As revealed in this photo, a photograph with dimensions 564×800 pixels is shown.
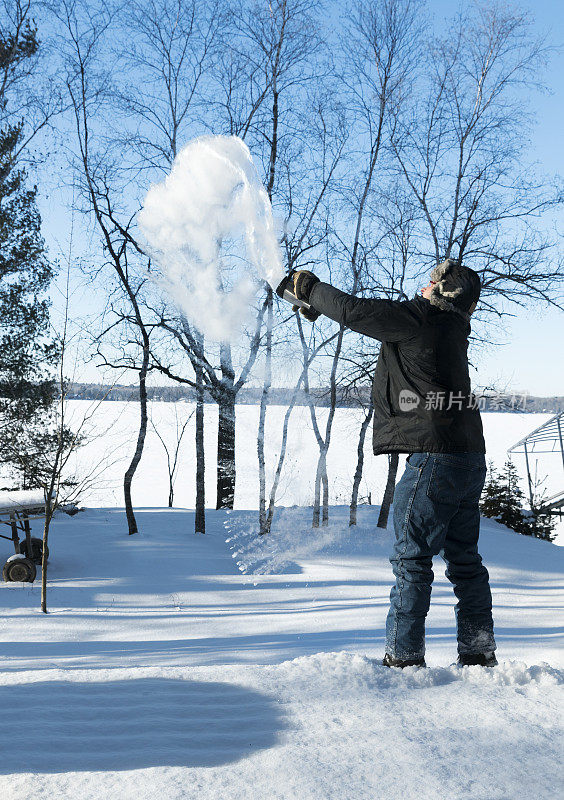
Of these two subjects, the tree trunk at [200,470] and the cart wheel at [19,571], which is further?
the tree trunk at [200,470]

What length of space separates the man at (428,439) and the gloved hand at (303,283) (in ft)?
0.20

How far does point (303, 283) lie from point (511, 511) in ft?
52.3

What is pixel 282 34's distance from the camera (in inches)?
488

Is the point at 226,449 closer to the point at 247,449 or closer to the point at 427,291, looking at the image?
the point at 247,449

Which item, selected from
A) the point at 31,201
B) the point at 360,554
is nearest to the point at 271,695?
the point at 360,554

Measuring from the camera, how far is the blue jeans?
2.91m

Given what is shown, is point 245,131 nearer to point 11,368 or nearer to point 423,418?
point 11,368

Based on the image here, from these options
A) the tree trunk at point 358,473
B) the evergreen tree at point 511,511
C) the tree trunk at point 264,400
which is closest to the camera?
the tree trunk at point 264,400

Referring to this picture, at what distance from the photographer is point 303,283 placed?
3.17 m

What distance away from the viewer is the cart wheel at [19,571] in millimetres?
11000

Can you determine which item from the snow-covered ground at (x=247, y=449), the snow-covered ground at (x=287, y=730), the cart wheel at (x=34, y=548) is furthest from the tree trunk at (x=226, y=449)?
the snow-covered ground at (x=287, y=730)

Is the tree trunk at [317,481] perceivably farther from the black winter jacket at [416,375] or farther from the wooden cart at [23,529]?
the black winter jacket at [416,375]

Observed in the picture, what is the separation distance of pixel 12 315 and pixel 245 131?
6.50 meters

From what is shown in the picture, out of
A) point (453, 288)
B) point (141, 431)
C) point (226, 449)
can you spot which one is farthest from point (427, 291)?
point (226, 449)
